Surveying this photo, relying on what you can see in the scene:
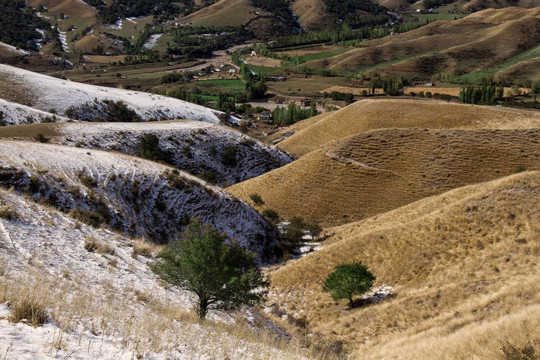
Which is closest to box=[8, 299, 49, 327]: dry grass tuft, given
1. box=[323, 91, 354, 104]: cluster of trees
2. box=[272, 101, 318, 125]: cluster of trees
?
box=[272, 101, 318, 125]: cluster of trees

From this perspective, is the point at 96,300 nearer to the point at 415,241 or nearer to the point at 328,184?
the point at 415,241

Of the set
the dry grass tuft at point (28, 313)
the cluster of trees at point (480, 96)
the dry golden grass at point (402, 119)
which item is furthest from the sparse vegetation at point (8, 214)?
the cluster of trees at point (480, 96)

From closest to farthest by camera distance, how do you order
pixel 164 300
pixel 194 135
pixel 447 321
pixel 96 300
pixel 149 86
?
pixel 96 300 < pixel 164 300 < pixel 447 321 < pixel 194 135 < pixel 149 86

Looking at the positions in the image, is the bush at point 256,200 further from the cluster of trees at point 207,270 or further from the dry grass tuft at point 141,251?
the cluster of trees at point 207,270

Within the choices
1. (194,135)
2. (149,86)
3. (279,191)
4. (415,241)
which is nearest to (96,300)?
(415,241)

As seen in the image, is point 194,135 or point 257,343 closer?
point 257,343

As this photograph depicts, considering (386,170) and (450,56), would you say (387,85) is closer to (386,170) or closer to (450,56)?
(450,56)

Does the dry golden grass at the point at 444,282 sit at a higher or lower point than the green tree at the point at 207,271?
lower

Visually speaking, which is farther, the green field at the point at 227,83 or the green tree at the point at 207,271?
the green field at the point at 227,83
